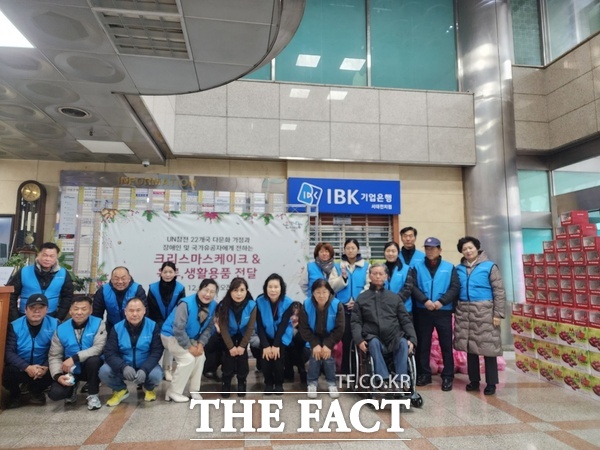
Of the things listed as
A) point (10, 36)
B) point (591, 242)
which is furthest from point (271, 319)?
point (10, 36)

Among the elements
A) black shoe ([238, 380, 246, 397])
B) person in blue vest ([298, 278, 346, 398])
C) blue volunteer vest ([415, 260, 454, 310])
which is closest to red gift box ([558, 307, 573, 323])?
blue volunteer vest ([415, 260, 454, 310])

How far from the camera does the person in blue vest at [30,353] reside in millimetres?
3078

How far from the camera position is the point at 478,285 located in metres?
3.58

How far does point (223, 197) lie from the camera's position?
248 inches

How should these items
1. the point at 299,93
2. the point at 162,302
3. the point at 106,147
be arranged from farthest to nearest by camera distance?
the point at 299,93
the point at 106,147
the point at 162,302

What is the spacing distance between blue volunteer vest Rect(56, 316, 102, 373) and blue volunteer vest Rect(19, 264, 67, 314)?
48 centimetres

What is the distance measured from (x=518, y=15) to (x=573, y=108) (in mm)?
2221

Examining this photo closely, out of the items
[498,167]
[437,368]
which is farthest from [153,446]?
[498,167]

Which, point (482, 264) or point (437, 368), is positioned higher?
point (482, 264)

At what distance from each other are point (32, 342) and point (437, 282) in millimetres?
3452

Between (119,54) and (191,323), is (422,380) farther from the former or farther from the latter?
(119,54)

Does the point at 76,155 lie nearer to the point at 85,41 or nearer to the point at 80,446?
the point at 85,41

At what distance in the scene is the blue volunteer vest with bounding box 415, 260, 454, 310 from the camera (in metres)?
3.68

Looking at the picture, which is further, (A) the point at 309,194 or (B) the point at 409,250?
(A) the point at 309,194
